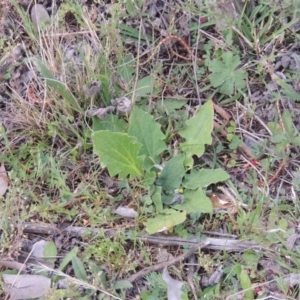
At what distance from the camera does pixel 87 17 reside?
2211mm

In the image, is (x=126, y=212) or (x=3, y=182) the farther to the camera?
(x=3, y=182)

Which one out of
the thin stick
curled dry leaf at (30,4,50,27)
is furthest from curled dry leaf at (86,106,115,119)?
curled dry leaf at (30,4,50,27)

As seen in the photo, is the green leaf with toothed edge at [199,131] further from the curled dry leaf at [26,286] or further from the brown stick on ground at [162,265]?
the curled dry leaf at [26,286]

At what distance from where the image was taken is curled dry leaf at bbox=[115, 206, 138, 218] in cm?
194

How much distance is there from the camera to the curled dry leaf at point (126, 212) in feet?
6.36

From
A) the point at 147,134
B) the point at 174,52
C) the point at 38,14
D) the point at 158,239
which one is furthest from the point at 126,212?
the point at 38,14

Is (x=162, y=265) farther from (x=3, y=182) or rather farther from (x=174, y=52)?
(x=174, y=52)

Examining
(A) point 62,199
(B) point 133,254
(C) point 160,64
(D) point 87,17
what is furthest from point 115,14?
(B) point 133,254

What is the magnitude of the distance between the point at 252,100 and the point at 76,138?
70cm

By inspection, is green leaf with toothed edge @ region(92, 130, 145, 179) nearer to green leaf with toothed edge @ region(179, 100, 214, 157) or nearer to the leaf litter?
the leaf litter

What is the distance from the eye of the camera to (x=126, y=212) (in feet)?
6.39

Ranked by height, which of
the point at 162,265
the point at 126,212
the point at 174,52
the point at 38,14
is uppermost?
the point at 38,14

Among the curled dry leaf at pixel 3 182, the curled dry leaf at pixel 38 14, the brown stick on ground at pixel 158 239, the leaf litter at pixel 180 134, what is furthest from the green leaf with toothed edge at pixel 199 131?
the curled dry leaf at pixel 38 14

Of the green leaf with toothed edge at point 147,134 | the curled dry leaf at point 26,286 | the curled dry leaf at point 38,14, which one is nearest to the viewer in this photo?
the curled dry leaf at point 26,286
